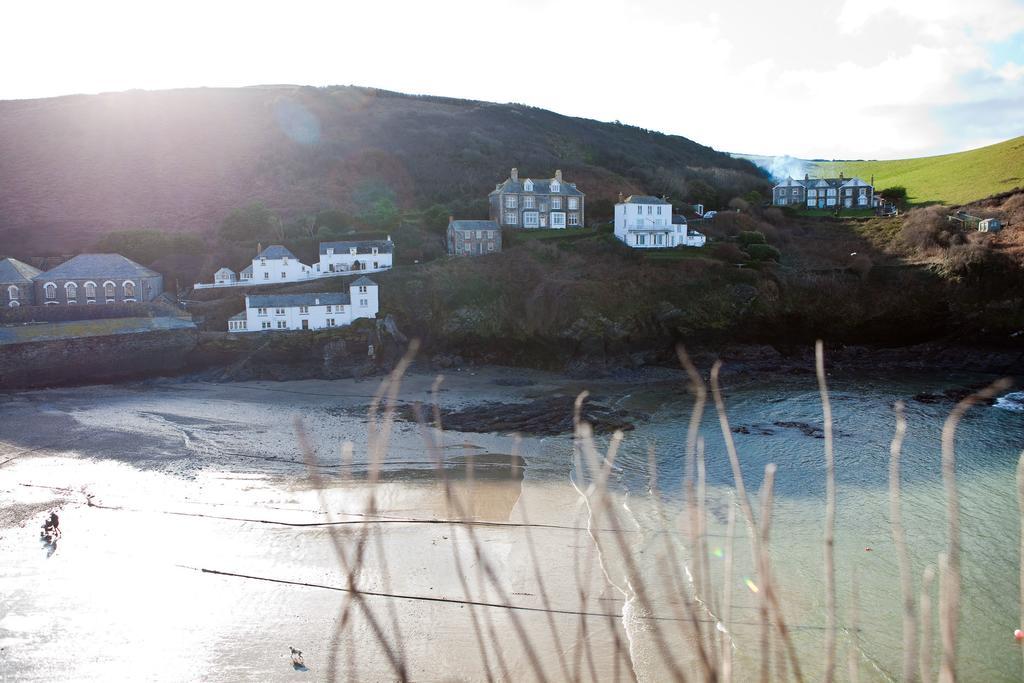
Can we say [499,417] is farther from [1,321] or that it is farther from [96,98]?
[96,98]

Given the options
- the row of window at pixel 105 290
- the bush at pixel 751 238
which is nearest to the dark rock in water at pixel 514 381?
the bush at pixel 751 238

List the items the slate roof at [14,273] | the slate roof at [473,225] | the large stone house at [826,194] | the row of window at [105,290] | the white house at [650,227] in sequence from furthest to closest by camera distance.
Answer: the large stone house at [826,194] → the white house at [650,227] → the slate roof at [473,225] → the row of window at [105,290] → the slate roof at [14,273]

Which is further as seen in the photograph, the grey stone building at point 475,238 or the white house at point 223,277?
the grey stone building at point 475,238

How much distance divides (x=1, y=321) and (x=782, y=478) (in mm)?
39385

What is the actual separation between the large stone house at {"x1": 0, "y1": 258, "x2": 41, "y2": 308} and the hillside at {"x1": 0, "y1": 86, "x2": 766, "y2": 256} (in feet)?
33.1

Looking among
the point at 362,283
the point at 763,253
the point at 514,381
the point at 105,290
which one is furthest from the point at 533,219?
the point at 105,290

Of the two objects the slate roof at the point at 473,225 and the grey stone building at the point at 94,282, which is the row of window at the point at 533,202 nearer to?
the slate roof at the point at 473,225

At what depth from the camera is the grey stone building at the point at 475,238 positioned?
46.7 m

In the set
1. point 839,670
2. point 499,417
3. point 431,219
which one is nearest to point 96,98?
point 431,219

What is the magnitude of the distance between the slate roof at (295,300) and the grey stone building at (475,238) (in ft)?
35.6

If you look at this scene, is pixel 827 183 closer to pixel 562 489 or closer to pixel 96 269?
pixel 562 489

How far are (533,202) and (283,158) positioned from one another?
39253 mm

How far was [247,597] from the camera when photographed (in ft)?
42.5

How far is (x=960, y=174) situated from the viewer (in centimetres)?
6450
